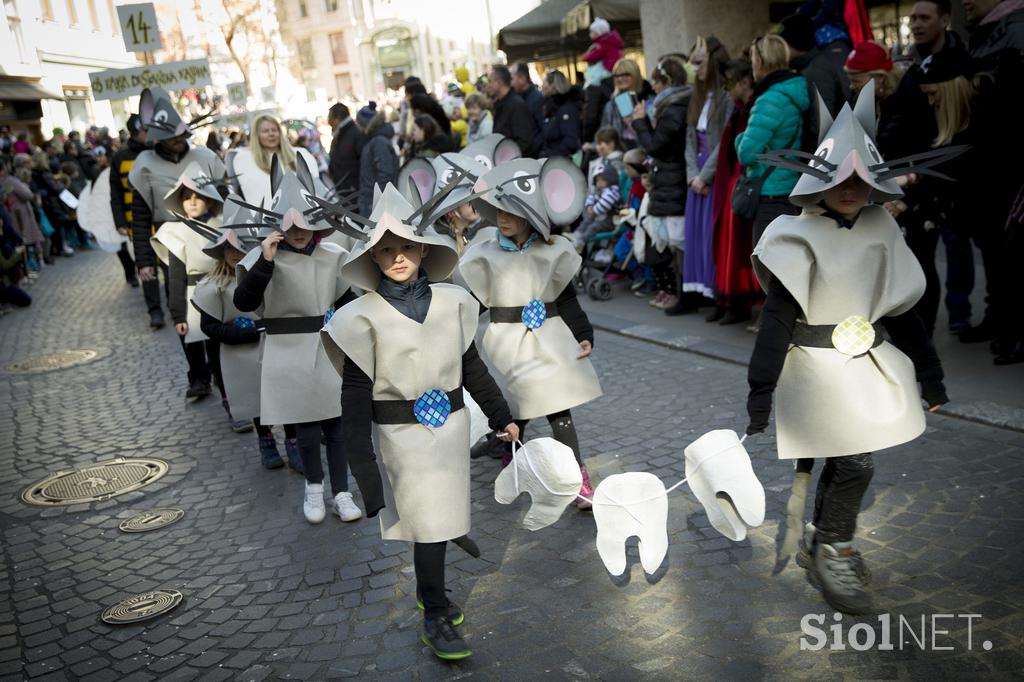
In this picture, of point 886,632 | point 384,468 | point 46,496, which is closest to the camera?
point 886,632

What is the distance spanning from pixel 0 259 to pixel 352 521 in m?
11.5

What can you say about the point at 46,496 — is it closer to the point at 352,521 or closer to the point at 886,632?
the point at 352,521

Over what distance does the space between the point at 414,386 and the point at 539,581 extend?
1146mm

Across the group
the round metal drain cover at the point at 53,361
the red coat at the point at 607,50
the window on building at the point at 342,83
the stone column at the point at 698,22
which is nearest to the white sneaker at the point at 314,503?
the round metal drain cover at the point at 53,361

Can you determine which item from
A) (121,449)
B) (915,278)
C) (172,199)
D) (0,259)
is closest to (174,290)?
(172,199)

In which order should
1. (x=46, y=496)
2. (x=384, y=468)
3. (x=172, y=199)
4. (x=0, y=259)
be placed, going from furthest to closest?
(x=0, y=259), (x=172, y=199), (x=46, y=496), (x=384, y=468)

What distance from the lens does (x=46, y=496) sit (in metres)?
6.33

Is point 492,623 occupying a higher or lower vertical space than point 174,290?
lower

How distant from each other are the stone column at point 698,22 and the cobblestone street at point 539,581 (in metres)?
6.38

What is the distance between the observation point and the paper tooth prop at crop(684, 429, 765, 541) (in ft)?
12.2

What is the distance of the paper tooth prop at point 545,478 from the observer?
3902mm

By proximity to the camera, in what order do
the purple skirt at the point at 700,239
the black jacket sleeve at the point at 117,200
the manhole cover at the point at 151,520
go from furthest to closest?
the black jacket sleeve at the point at 117,200 < the purple skirt at the point at 700,239 < the manhole cover at the point at 151,520

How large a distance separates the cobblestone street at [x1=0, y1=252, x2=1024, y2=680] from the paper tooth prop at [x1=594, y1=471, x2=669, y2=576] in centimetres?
28

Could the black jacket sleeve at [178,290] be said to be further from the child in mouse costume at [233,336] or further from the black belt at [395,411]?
the black belt at [395,411]
